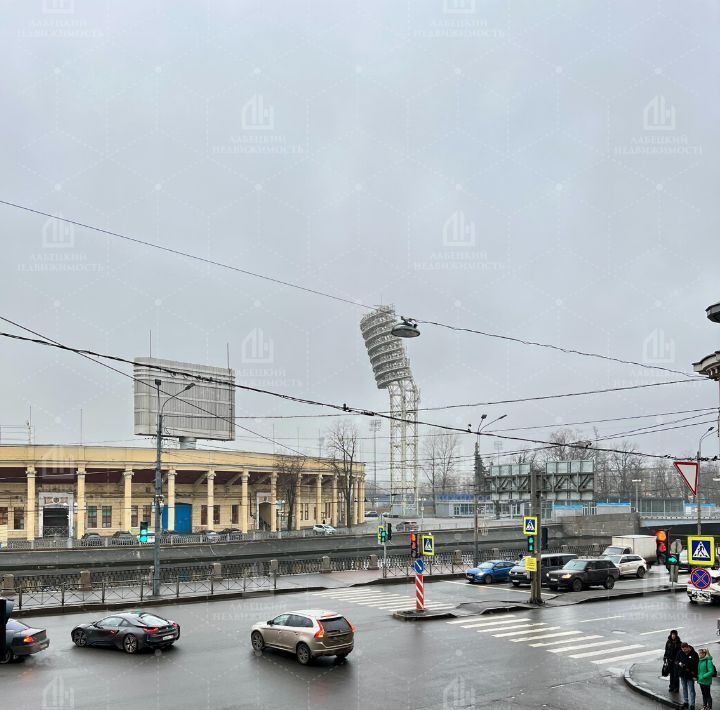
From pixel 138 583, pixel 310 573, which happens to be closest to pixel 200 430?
pixel 310 573

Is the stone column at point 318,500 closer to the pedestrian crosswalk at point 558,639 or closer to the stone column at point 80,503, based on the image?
the stone column at point 80,503

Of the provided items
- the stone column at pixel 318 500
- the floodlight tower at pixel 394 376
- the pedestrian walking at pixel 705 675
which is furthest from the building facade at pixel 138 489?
the pedestrian walking at pixel 705 675

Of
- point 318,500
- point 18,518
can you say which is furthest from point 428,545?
point 318,500

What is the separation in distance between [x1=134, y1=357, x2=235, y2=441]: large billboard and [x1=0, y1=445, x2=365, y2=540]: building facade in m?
3.46

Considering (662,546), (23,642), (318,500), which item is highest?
(662,546)

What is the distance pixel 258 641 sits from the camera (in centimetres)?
2242

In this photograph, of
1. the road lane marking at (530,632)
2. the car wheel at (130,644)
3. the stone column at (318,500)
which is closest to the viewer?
the car wheel at (130,644)

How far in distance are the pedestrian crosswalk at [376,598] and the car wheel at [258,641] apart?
10.3 metres

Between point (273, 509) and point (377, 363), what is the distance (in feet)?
168

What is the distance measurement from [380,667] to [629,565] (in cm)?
2936

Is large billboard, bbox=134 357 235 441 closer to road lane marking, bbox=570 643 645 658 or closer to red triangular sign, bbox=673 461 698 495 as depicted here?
red triangular sign, bbox=673 461 698 495

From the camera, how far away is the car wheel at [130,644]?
2216 centimetres

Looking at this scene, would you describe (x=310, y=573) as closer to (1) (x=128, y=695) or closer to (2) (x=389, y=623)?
(2) (x=389, y=623)

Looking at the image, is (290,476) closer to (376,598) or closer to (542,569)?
(542,569)
